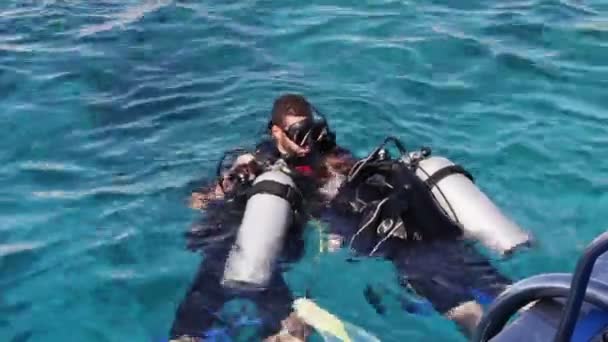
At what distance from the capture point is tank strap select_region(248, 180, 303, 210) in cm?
508

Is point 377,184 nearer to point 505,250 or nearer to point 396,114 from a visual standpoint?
point 505,250

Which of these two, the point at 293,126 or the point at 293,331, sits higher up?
the point at 293,126

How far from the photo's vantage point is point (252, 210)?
4996mm

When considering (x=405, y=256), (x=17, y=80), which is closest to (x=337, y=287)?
(x=405, y=256)

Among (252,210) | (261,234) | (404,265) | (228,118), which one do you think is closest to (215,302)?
(261,234)

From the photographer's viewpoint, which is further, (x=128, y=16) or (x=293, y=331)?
(x=128, y=16)

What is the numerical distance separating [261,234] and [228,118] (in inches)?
127

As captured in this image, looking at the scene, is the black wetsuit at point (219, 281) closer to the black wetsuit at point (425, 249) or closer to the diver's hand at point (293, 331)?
the diver's hand at point (293, 331)

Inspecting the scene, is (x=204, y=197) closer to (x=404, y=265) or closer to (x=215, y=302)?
(x=215, y=302)

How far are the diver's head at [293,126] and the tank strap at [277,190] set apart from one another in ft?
1.90

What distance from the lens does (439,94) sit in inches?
323

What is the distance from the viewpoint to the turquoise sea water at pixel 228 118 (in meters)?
5.48

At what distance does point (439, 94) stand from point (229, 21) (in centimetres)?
349

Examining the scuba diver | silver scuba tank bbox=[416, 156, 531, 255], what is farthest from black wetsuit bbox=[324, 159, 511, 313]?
the scuba diver
